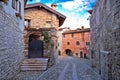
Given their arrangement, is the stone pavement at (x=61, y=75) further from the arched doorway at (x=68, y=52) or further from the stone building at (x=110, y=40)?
the arched doorway at (x=68, y=52)

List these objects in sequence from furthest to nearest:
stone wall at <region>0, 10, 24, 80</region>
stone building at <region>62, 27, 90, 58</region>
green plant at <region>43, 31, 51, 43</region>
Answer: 1. stone building at <region>62, 27, 90, 58</region>
2. green plant at <region>43, 31, 51, 43</region>
3. stone wall at <region>0, 10, 24, 80</region>

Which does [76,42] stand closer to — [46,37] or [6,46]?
[46,37]

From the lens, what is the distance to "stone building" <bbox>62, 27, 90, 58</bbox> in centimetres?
4162

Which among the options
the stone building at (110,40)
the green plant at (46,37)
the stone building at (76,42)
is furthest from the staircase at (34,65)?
the stone building at (76,42)

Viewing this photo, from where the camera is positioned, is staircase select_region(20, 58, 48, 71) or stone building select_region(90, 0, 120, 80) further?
staircase select_region(20, 58, 48, 71)

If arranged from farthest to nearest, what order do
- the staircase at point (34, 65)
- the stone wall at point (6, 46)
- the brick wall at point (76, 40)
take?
1. the brick wall at point (76, 40)
2. the staircase at point (34, 65)
3. the stone wall at point (6, 46)

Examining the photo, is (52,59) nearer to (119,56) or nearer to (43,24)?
(43,24)

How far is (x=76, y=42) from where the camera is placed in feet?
144

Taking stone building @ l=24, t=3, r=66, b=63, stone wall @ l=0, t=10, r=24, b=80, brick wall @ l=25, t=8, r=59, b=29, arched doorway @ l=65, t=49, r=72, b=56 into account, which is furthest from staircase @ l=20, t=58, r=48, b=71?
arched doorway @ l=65, t=49, r=72, b=56

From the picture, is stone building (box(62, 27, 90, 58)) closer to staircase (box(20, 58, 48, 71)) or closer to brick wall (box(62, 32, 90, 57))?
brick wall (box(62, 32, 90, 57))

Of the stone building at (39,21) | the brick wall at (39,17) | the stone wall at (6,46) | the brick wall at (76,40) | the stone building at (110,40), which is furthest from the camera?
the brick wall at (76,40)

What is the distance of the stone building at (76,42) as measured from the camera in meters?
41.6

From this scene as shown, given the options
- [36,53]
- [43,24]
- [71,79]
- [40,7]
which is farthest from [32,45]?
[71,79]

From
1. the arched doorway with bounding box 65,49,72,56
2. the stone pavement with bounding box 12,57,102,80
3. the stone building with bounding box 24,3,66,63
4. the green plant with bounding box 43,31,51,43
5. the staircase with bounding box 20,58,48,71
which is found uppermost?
the stone building with bounding box 24,3,66,63
